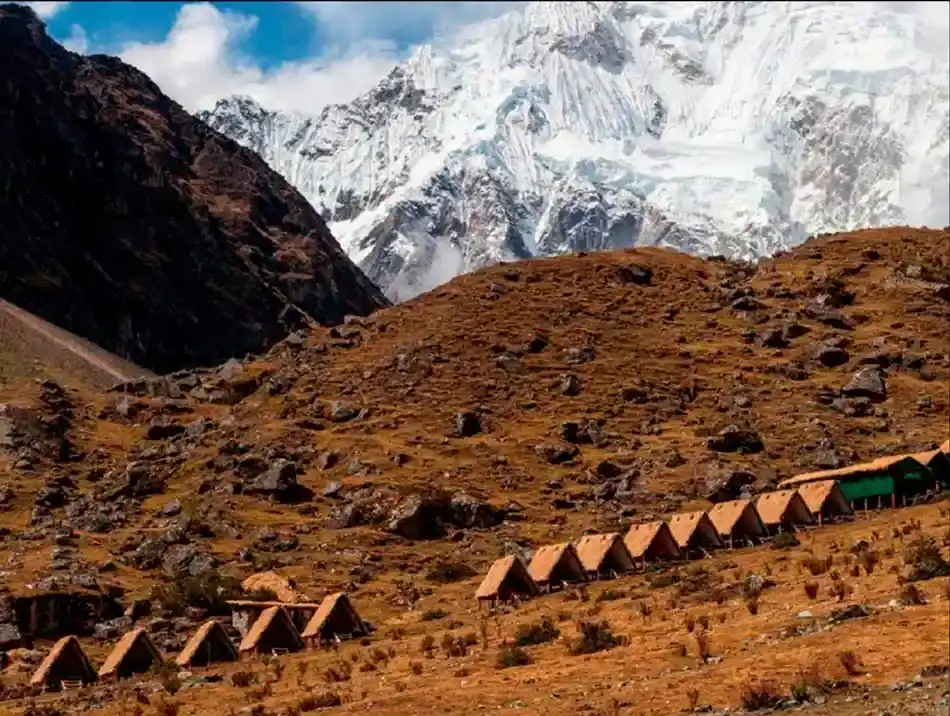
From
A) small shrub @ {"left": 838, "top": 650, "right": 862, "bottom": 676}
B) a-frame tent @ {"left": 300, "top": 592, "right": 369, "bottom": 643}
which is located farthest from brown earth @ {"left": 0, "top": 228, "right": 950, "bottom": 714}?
small shrub @ {"left": 838, "top": 650, "right": 862, "bottom": 676}

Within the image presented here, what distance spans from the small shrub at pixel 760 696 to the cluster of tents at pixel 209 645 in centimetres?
2478

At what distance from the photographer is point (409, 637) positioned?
43469mm

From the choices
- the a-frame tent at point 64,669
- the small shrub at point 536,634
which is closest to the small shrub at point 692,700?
the small shrub at point 536,634

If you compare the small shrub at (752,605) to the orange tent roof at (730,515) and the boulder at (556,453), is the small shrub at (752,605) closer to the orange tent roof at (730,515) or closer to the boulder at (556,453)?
the orange tent roof at (730,515)

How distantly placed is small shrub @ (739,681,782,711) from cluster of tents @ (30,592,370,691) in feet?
81.3

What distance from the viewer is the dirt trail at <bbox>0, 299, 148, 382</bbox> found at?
13650 centimetres

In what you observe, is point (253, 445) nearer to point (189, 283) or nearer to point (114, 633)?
point (114, 633)

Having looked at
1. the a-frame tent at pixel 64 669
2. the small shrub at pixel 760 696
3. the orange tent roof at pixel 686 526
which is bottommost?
the small shrub at pixel 760 696

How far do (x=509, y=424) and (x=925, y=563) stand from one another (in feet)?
154

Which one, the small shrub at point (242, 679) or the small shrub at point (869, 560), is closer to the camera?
the small shrub at point (242, 679)

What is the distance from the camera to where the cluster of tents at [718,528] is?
5228 centimetres

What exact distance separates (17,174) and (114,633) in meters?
129

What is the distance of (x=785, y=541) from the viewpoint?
51.3 m

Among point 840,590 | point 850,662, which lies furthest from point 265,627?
point 850,662
